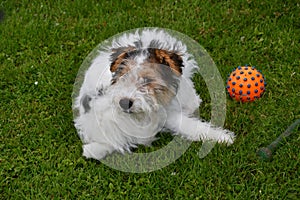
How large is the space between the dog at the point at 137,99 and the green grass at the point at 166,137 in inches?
7.1

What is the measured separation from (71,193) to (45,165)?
0.39 m

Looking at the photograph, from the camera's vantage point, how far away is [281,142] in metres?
3.61

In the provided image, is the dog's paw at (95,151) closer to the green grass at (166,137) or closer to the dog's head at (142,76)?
the green grass at (166,137)

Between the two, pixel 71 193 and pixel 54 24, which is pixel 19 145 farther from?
pixel 54 24

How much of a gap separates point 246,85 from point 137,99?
1258 millimetres

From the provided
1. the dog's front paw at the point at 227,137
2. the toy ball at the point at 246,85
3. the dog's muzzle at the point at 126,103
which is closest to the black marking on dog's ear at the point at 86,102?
the dog's muzzle at the point at 126,103

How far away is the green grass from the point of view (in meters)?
3.42

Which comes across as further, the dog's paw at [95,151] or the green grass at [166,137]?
the dog's paw at [95,151]

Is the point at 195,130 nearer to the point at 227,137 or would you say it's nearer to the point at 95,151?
the point at 227,137

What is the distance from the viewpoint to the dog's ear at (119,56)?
3.28m

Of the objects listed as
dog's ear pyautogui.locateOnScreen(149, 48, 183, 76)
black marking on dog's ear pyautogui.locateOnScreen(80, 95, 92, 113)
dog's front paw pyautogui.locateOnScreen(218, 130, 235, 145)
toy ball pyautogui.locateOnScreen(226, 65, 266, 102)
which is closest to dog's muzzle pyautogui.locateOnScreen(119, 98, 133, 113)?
dog's ear pyautogui.locateOnScreen(149, 48, 183, 76)

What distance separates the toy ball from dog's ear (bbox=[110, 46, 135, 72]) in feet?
3.79

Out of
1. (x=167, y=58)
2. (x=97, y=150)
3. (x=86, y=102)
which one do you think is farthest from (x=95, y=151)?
(x=167, y=58)

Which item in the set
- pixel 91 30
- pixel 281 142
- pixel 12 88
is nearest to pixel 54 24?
pixel 91 30
